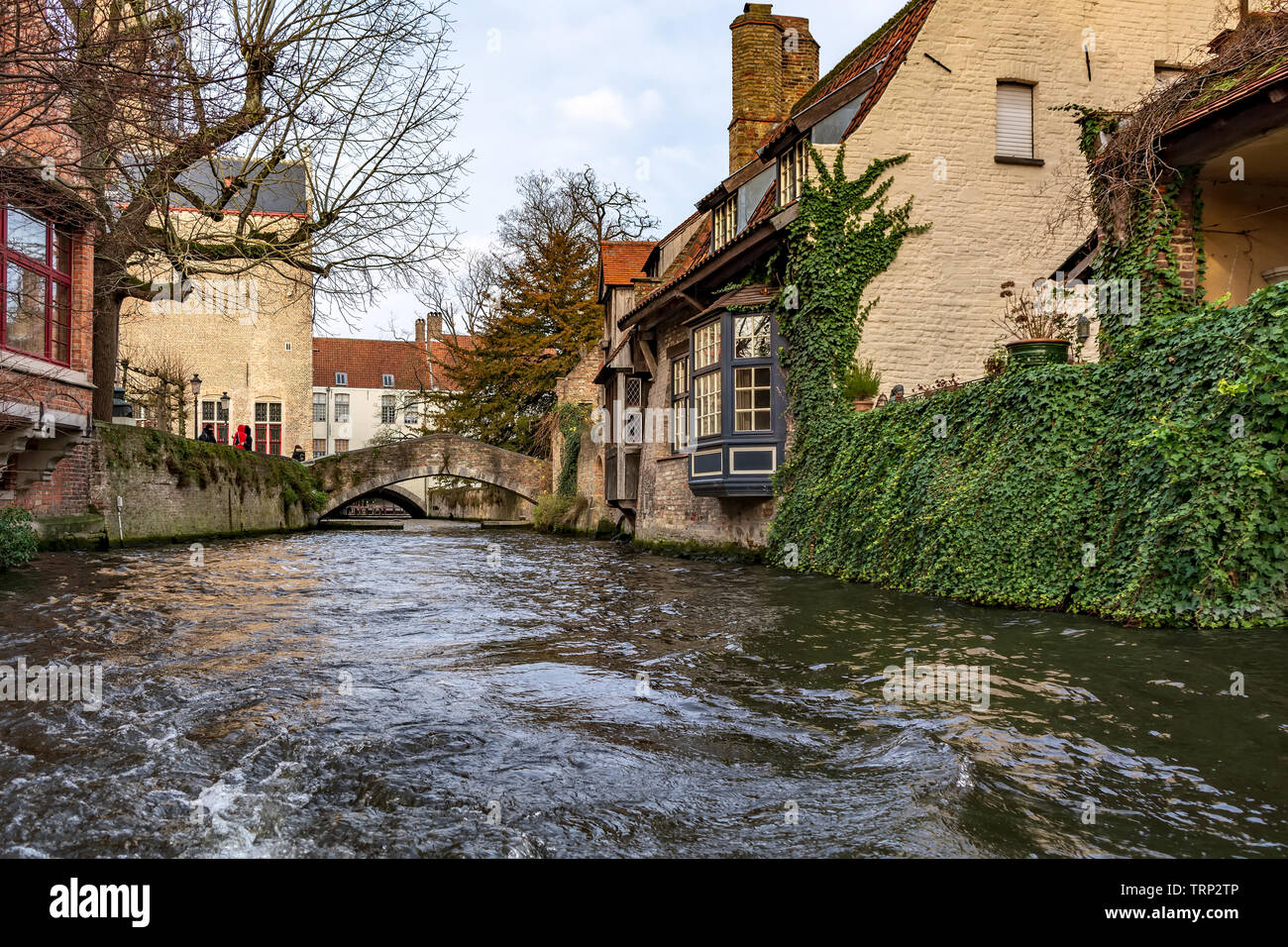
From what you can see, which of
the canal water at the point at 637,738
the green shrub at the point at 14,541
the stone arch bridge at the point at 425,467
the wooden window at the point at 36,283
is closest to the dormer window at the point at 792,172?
the canal water at the point at 637,738

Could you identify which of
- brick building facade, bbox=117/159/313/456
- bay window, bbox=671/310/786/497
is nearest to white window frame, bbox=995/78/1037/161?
bay window, bbox=671/310/786/497

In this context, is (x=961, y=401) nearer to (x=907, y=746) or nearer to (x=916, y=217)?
(x=916, y=217)

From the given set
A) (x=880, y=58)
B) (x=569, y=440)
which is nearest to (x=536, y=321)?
(x=569, y=440)

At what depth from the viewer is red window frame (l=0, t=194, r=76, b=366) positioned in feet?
39.5

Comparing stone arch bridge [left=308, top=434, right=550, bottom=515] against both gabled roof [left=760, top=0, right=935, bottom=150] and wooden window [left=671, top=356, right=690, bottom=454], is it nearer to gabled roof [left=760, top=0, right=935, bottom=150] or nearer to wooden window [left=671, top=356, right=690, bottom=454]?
wooden window [left=671, top=356, right=690, bottom=454]

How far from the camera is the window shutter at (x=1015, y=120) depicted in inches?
560

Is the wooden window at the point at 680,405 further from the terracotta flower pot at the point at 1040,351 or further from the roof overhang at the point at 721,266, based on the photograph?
the terracotta flower pot at the point at 1040,351

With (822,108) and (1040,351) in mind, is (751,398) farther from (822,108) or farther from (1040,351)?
(1040,351)

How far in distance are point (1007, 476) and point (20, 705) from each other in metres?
7.81

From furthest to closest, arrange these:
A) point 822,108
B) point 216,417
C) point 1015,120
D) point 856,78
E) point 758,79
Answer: point 216,417
point 758,79
point 1015,120
point 856,78
point 822,108

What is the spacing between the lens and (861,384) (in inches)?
512

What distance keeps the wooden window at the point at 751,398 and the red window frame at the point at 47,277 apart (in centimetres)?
899

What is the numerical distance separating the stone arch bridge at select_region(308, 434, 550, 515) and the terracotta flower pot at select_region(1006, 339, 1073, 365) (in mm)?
22483

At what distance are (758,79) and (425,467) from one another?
15925mm
